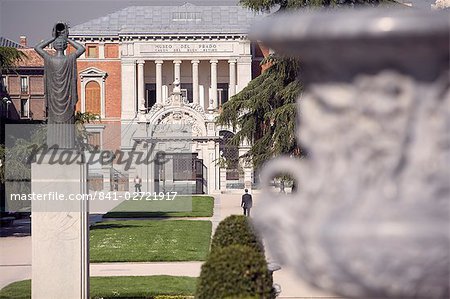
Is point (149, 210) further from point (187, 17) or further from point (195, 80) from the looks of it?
point (187, 17)

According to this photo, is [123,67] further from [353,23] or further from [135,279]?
[353,23]

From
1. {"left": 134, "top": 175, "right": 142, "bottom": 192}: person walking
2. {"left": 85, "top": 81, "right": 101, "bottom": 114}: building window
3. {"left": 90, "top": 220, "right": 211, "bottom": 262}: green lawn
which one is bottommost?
{"left": 90, "top": 220, "right": 211, "bottom": 262}: green lawn

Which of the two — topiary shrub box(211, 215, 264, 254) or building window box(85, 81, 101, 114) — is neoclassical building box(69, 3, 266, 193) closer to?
building window box(85, 81, 101, 114)

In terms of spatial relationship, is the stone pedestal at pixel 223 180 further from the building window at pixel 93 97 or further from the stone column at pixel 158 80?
the building window at pixel 93 97

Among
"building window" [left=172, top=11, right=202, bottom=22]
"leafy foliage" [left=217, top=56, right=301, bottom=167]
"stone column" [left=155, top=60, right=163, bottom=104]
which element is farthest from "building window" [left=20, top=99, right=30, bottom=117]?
"leafy foliage" [left=217, top=56, right=301, bottom=167]

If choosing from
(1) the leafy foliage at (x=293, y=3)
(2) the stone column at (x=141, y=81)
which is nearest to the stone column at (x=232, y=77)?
(2) the stone column at (x=141, y=81)

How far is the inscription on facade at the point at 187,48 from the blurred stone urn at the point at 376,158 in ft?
227

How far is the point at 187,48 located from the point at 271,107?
163ft

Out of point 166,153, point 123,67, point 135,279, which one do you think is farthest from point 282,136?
point 123,67

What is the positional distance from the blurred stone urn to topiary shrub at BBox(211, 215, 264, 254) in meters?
6.83

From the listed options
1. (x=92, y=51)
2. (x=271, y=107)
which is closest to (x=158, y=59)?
(x=92, y=51)

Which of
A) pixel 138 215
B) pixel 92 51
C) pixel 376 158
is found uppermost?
pixel 92 51

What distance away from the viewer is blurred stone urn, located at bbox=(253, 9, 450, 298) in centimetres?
350

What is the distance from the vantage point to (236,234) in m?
10.7
